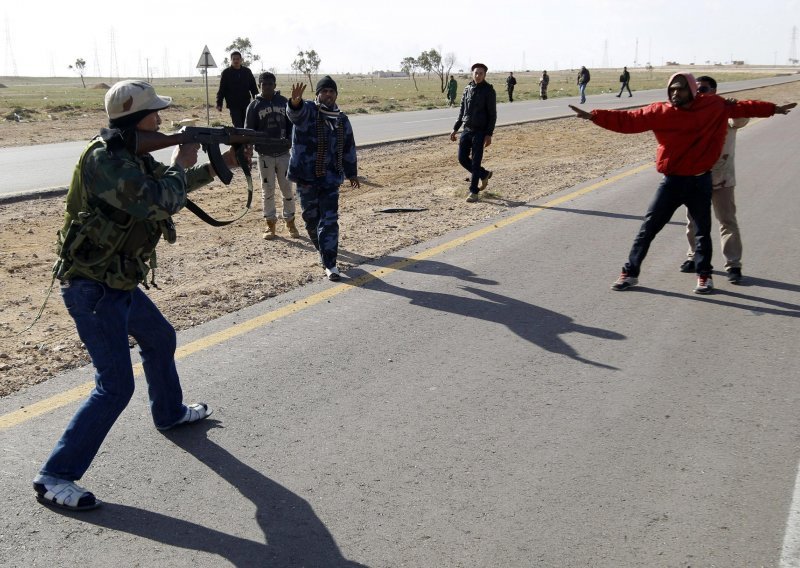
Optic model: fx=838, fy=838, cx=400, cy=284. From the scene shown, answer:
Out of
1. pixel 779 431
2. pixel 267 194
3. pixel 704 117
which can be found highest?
pixel 704 117

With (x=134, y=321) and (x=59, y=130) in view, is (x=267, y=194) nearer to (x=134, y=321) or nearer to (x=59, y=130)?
(x=134, y=321)

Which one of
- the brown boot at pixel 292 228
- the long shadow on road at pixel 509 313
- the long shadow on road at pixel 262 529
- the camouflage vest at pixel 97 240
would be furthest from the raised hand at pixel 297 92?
the long shadow on road at pixel 262 529

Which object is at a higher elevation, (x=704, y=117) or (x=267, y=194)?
(x=704, y=117)

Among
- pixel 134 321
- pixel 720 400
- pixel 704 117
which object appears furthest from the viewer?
pixel 704 117

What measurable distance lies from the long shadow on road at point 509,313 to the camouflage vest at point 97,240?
10.3 feet

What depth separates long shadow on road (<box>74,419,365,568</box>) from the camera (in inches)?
133

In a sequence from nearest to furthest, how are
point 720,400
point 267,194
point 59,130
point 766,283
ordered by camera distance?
point 720,400, point 766,283, point 267,194, point 59,130

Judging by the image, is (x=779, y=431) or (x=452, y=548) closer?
(x=452, y=548)

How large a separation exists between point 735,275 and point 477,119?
16.7 feet

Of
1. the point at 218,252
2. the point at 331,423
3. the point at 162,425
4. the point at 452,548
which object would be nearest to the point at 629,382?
the point at 331,423

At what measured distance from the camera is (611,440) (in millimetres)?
4453

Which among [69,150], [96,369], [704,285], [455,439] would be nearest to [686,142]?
[704,285]

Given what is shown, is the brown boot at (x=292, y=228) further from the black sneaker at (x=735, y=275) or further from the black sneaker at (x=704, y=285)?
the black sneaker at (x=735, y=275)

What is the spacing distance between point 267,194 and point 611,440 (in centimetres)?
608
